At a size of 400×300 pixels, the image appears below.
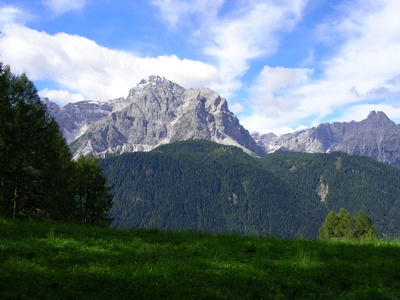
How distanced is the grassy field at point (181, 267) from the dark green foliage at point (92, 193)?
29399mm

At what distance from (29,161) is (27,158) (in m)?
0.32

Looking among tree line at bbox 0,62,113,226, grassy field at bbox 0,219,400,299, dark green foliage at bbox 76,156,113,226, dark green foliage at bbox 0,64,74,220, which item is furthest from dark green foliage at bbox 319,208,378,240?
grassy field at bbox 0,219,400,299

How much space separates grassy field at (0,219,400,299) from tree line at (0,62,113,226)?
14.6 metres

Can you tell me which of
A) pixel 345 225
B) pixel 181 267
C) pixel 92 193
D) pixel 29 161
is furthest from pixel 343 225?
pixel 181 267

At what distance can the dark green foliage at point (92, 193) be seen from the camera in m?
41.2

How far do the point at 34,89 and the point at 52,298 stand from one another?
28494 millimetres

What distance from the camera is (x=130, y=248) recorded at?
1093cm

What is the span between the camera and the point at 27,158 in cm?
2856

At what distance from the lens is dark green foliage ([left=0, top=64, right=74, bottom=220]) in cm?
2494

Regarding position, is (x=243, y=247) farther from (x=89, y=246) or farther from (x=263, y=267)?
(x=89, y=246)

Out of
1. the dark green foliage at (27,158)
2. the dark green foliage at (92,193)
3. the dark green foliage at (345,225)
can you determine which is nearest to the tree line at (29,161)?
the dark green foliage at (27,158)

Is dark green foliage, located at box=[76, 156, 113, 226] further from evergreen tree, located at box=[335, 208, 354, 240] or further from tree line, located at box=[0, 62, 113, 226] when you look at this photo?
evergreen tree, located at box=[335, 208, 354, 240]

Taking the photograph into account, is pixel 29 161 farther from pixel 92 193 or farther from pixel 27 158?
pixel 92 193

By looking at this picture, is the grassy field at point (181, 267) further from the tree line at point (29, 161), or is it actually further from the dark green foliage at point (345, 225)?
the dark green foliage at point (345, 225)
